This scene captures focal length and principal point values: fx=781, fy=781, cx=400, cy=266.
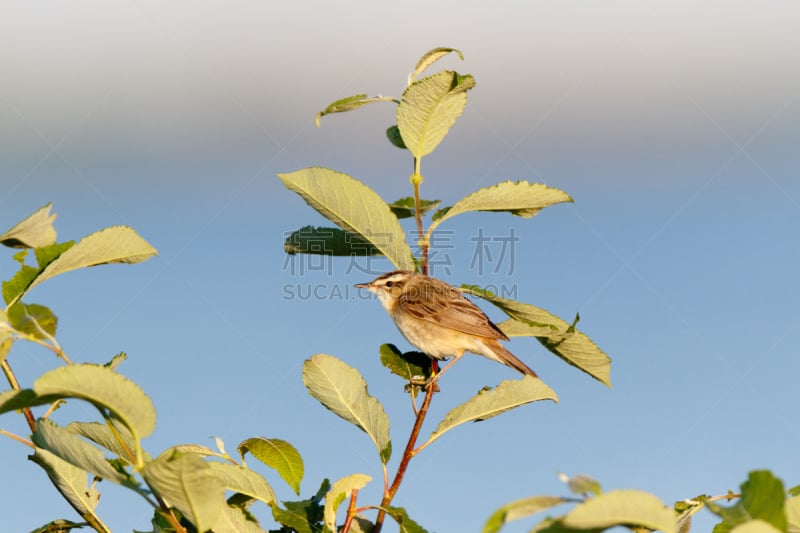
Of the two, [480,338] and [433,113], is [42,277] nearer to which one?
[433,113]

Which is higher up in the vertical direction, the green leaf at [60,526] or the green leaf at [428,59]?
Result: the green leaf at [428,59]

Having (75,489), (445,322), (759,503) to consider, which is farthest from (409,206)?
(445,322)

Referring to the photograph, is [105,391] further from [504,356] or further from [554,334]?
[504,356]

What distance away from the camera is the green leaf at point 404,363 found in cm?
544

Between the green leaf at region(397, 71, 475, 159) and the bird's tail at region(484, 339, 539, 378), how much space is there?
4935 mm

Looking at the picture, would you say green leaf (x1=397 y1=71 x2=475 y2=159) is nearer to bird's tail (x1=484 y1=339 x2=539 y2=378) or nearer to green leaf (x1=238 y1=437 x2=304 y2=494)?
green leaf (x1=238 y1=437 x2=304 y2=494)

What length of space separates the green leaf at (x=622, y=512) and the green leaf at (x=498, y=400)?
192 cm

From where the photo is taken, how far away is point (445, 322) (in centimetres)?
915

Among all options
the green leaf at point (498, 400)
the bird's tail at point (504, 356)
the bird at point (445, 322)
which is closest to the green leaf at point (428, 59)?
the green leaf at point (498, 400)

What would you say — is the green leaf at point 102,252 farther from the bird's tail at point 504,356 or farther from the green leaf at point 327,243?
the bird's tail at point 504,356

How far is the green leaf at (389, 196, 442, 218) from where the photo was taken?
15.4ft

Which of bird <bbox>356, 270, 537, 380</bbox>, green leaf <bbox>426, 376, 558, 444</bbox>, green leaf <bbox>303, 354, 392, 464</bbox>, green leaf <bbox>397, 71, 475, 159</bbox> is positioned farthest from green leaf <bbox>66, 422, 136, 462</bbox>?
bird <bbox>356, 270, 537, 380</bbox>

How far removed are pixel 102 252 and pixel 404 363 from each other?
2.45 metres

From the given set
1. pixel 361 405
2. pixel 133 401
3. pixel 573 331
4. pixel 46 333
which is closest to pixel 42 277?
pixel 46 333
